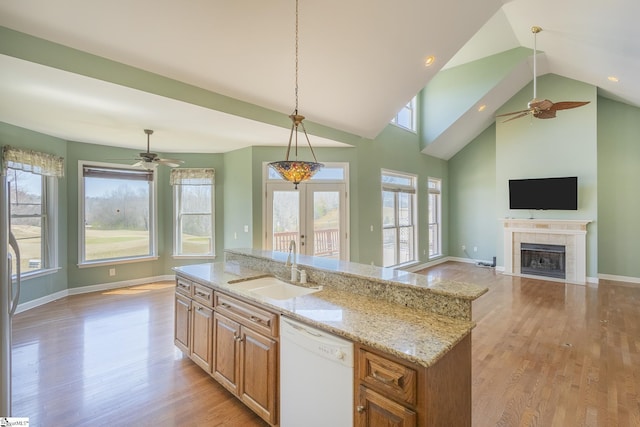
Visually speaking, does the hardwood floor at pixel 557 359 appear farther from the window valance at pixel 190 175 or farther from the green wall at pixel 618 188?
the window valance at pixel 190 175

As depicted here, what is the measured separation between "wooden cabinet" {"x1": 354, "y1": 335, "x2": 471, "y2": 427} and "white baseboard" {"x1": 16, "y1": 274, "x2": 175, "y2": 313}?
515 centimetres

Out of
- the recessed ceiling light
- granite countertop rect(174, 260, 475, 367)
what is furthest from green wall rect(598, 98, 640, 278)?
granite countertop rect(174, 260, 475, 367)

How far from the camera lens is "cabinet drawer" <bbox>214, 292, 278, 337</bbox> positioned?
6.31ft

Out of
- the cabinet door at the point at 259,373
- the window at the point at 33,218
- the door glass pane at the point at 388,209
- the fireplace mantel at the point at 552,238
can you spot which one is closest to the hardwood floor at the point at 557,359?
the fireplace mantel at the point at 552,238

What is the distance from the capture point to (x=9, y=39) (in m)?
2.28

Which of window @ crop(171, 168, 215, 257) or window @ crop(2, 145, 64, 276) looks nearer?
window @ crop(2, 145, 64, 276)

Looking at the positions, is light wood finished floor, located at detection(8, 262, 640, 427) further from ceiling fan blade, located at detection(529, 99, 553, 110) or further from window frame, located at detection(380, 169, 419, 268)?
ceiling fan blade, located at detection(529, 99, 553, 110)

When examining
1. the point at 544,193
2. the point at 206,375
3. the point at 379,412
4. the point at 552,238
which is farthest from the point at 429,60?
the point at 552,238

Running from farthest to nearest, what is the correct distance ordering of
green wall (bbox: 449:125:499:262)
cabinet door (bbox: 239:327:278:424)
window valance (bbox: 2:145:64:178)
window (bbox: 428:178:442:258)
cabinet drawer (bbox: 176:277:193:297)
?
window (bbox: 428:178:442:258)
green wall (bbox: 449:125:499:262)
window valance (bbox: 2:145:64:178)
cabinet drawer (bbox: 176:277:193:297)
cabinet door (bbox: 239:327:278:424)

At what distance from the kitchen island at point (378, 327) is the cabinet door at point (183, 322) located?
0.02 m

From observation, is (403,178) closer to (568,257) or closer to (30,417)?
(568,257)

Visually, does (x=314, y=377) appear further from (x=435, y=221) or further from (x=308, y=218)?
(x=435, y=221)

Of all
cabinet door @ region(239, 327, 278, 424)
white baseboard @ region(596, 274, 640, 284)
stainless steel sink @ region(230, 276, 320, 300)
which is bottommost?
white baseboard @ region(596, 274, 640, 284)

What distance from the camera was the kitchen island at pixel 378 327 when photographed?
4.35 ft
